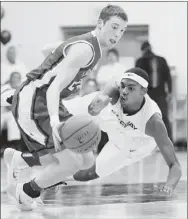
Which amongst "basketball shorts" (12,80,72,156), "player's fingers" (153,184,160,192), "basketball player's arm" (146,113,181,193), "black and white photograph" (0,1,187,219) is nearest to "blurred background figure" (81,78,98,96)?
"black and white photograph" (0,1,187,219)

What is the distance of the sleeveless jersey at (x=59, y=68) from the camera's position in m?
2.06

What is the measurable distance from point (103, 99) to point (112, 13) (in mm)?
268

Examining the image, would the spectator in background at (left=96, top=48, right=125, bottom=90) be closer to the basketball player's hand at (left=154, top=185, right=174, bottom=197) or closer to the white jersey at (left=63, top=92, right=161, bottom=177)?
the white jersey at (left=63, top=92, right=161, bottom=177)

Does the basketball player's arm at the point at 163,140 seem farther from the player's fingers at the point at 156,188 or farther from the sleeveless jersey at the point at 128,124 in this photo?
the player's fingers at the point at 156,188

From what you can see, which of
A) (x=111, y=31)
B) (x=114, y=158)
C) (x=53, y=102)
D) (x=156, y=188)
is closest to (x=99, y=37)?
(x=111, y=31)

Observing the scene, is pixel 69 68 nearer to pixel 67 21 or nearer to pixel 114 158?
pixel 67 21

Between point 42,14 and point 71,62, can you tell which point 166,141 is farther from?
point 42,14

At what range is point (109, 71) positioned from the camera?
7.16 feet

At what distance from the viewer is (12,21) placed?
234cm

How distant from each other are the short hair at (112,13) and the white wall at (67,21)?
13cm

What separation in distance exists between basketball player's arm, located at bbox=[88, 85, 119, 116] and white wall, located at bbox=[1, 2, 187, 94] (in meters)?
0.26

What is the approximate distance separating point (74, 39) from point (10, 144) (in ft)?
1.64

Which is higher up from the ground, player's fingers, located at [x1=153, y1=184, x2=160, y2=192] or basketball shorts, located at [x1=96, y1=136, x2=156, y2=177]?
basketball shorts, located at [x1=96, y1=136, x2=156, y2=177]

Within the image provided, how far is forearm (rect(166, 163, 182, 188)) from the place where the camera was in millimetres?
2242
